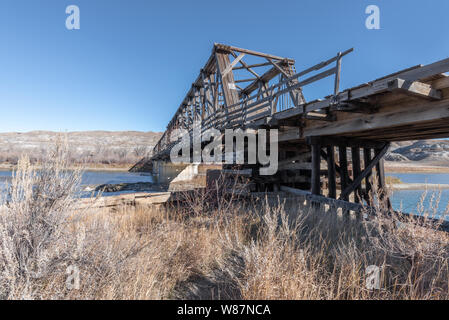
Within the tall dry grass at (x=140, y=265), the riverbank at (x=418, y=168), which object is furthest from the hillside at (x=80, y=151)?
the riverbank at (x=418, y=168)

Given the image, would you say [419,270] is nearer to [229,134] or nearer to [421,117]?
[421,117]

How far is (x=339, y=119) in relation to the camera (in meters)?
5.61

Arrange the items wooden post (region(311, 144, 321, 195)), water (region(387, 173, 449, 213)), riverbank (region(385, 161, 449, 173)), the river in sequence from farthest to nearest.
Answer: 1. riverbank (region(385, 161, 449, 173))
2. wooden post (region(311, 144, 321, 195))
3. the river
4. water (region(387, 173, 449, 213))

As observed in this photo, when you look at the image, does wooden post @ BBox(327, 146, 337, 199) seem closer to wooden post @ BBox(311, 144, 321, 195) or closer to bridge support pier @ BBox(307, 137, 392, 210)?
bridge support pier @ BBox(307, 137, 392, 210)

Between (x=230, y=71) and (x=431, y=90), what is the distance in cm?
989

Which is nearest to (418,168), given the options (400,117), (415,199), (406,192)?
(406,192)

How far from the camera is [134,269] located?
107 inches

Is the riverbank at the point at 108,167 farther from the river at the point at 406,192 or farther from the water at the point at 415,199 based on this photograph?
the water at the point at 415,199

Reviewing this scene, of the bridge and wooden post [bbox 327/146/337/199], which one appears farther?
wooden post [bbox 327/146/337/199]

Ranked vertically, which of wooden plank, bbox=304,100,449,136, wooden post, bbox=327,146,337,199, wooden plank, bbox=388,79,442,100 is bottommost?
wooden post, bbox=327,146,337,199

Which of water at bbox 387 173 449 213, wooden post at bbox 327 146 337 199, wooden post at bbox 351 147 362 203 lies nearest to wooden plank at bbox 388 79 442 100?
water at bbox 387 173 449 213

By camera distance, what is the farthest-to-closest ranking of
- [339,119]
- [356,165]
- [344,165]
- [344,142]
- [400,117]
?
[356,165] < [344,165] < [344,142] < [339,119] < [400,117]

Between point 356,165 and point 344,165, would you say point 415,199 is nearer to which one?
point 356,165

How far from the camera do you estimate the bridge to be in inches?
141
